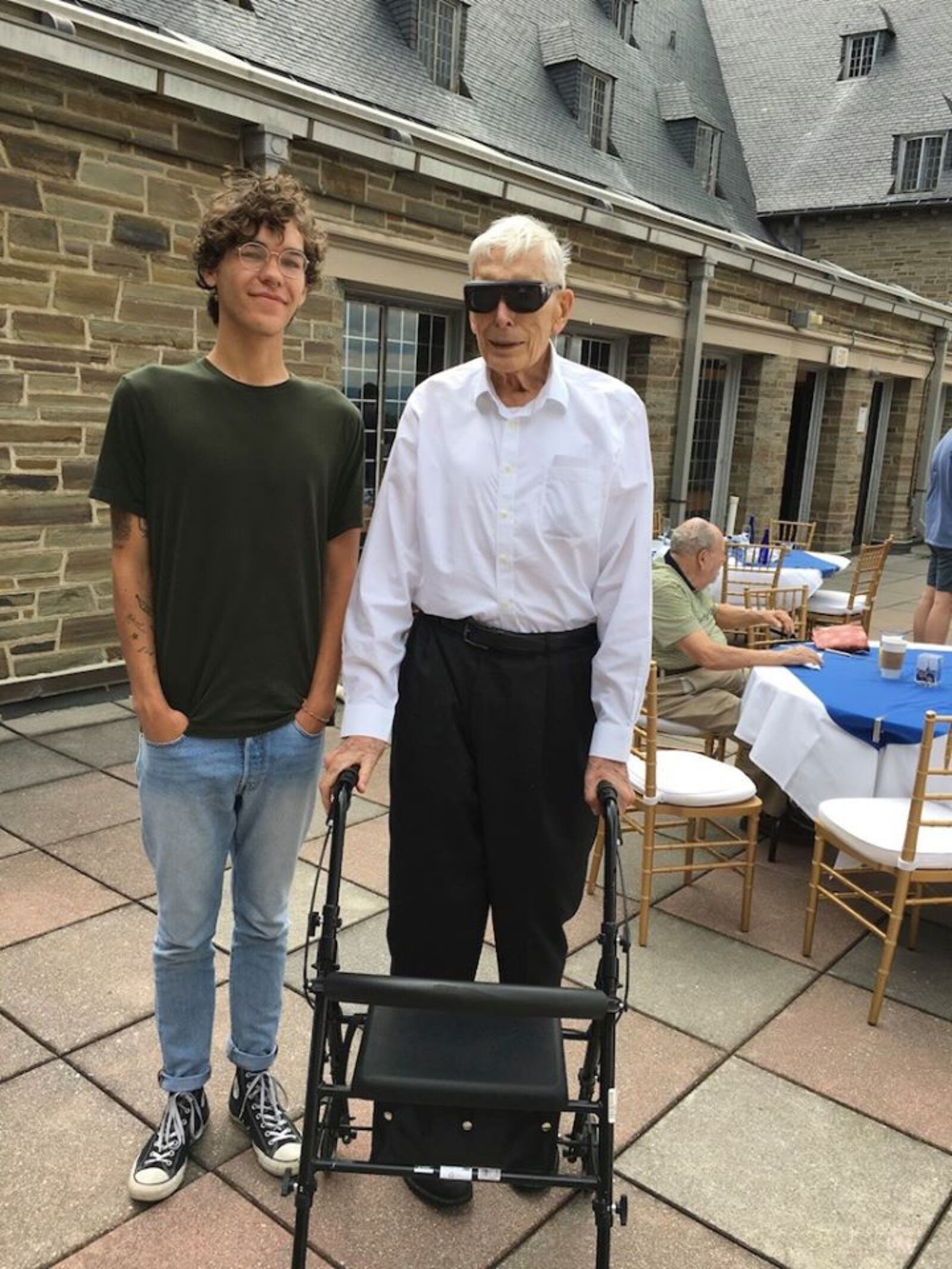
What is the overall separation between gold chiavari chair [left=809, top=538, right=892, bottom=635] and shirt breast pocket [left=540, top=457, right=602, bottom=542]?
5.78 metres

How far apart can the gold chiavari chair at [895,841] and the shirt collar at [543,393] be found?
171cm

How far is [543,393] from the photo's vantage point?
6.41ft

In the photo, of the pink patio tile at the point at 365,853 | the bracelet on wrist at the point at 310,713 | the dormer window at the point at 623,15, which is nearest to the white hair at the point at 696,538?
the pink patio tile at the point at 365,853

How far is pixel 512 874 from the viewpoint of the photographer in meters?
2.05

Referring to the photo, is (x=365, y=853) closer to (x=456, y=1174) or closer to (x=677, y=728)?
(x=677, y=728)

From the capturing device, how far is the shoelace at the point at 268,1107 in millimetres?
2264

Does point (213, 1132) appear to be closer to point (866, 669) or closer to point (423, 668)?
point (423, 668)

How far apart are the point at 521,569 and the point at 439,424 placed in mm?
341

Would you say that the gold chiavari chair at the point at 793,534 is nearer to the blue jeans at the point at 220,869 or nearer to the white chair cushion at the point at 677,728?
the white chair cushion at the point at 677,728

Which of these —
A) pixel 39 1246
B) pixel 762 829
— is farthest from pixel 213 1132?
pixel 762 829

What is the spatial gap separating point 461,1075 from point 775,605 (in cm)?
551

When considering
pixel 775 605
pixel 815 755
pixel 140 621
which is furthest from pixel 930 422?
pixel 140 621

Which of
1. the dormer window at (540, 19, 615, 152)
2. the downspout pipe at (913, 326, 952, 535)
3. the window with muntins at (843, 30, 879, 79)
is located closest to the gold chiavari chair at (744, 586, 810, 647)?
the dormer window at (540, 19, 615, 152)

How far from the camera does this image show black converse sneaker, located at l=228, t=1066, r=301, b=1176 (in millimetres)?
2229
